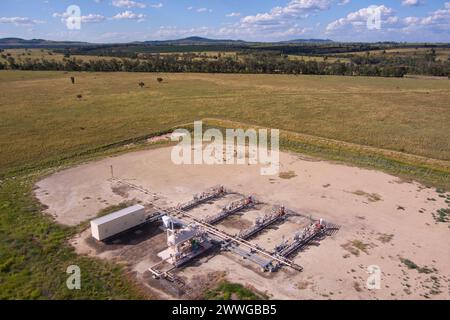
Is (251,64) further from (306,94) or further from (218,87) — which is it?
(306,94)

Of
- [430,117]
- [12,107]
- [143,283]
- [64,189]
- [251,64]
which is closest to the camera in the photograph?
[143,283]

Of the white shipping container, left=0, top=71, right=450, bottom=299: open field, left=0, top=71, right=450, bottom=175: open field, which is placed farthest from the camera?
left=0, top=71, right=450, bottom=175: open field

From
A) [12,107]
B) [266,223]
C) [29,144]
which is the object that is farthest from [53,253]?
[12,107]

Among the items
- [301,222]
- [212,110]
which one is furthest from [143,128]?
[301,222]

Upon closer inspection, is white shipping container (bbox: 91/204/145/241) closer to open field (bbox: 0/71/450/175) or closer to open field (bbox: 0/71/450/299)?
open field (bbox: 0/71/450/299)

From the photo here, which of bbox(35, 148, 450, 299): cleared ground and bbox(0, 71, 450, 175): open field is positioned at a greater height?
bbox(0, 71, 450, 175): open field

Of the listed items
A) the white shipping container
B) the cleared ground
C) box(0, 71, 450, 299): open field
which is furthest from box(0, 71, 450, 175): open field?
the white shipping container

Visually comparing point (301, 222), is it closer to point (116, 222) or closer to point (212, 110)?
point (116, 222)
